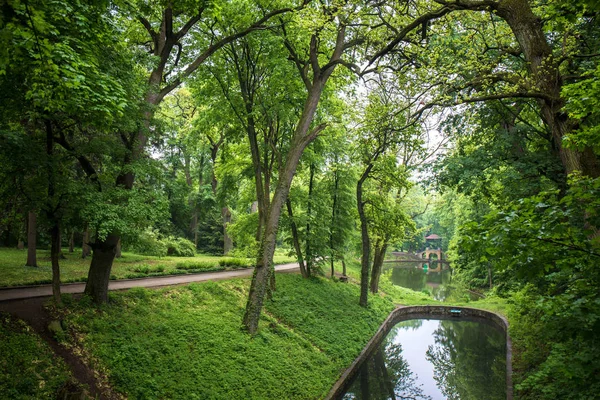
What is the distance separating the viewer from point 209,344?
951 centimetres

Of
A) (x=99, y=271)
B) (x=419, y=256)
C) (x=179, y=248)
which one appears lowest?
(x=419, y=256)

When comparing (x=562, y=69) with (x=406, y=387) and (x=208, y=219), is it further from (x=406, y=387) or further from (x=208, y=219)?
(x=208, y=219)

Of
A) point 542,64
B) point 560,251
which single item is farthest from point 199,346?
point 542,64

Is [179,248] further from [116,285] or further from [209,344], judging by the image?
[209,344]

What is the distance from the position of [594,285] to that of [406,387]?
11.0m

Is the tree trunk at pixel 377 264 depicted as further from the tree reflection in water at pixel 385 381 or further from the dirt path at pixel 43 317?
the dirt path at pixel 43 317

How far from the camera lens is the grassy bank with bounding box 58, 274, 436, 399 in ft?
24.9

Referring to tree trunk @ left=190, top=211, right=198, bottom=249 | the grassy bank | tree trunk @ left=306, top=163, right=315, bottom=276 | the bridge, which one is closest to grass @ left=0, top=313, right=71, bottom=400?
the grassy bank

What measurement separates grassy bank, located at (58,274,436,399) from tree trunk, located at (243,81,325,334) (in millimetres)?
655

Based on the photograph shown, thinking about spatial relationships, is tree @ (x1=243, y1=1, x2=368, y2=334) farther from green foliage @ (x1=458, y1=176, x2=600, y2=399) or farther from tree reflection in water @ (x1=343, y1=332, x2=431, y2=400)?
green foliage @ (x1=458, y1=176, x2=600, y2=399)

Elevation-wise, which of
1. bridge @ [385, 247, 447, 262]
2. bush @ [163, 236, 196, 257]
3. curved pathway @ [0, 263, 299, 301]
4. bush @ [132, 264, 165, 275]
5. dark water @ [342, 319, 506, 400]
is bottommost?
dark water @ [342, 319, 506, 400]

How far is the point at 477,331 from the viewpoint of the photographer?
21219mm

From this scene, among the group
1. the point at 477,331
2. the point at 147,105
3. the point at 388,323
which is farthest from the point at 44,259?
the point at 477,331

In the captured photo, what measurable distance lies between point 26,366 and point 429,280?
4945cm
